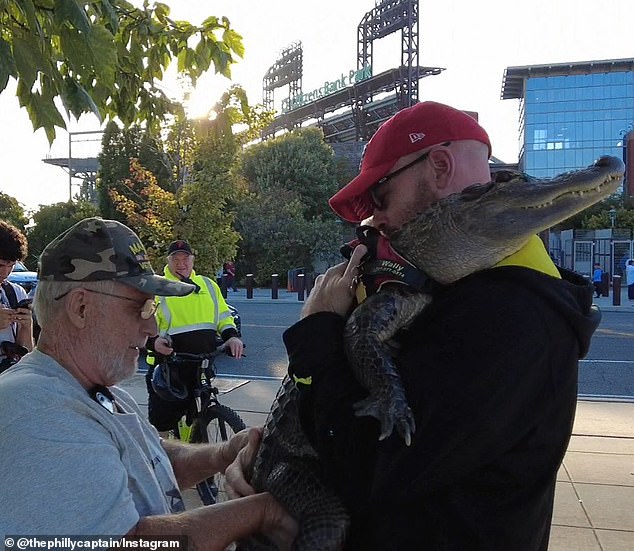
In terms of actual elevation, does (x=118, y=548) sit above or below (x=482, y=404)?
below

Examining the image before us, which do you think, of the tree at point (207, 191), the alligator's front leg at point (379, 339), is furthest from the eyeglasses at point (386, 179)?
the tree at point (207, 191)

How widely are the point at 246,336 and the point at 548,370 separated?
11.9 metres

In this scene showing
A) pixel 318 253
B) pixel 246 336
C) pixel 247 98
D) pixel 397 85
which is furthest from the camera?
pixel 397 85

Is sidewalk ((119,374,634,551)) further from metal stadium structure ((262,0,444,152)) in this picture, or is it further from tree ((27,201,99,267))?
metal stadium structure ((262,0,444,152))

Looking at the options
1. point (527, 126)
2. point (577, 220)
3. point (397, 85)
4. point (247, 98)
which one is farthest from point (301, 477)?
point (527, 126)

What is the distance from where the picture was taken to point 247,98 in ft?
12.3

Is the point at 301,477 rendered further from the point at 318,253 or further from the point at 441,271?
the point at 318,253

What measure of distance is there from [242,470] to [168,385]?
3153 mm

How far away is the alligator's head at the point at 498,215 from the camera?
1.35 m

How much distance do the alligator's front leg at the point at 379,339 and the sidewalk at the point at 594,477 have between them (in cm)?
290

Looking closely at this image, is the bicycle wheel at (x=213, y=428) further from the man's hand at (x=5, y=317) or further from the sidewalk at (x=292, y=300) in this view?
the sidewalk at (x=292, y=300)

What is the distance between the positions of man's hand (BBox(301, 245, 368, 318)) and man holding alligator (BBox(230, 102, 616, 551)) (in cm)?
9

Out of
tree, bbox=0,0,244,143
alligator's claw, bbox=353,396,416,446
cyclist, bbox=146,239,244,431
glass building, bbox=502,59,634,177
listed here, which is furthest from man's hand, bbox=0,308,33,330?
glass building, bbox=502,59,634,177

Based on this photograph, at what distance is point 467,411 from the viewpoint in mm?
1138
